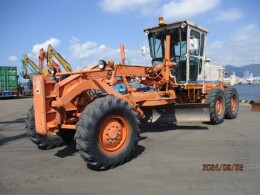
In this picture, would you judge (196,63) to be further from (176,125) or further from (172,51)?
(176,125)

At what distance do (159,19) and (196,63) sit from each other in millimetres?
1928

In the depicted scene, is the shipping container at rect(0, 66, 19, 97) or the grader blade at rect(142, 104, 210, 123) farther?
the shipping container at rect(0, 66, 19, 97)

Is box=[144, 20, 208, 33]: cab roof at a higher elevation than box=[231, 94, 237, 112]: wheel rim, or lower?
higher

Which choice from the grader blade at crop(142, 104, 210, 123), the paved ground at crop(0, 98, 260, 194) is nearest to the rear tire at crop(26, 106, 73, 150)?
the paved ground at crop(0, 98, 260, 194)

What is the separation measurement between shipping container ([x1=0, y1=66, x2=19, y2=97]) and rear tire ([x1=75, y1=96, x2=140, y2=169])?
2683 cm

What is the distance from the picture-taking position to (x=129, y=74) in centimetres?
700

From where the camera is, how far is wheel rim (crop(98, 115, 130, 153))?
5145 mm

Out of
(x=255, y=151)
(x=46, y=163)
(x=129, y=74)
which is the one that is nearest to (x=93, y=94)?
(x=129, y=74)

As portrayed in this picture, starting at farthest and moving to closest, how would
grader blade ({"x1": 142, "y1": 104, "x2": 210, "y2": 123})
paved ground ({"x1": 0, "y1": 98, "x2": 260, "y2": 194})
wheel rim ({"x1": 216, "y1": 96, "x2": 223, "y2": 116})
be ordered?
wheel rim ({"x1": 216, "y1": 96, "x2": 223, "y2": 116})
grader blade ({"x1": 142, "y1": 104, "x2": 210, "y2": 123})
paved ground ({"x1": 0, "y1": 98, "x2": 260, "y2": 194})

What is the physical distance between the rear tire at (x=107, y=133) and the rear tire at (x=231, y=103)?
19.9ft

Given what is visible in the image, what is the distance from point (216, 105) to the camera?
31.2 feet

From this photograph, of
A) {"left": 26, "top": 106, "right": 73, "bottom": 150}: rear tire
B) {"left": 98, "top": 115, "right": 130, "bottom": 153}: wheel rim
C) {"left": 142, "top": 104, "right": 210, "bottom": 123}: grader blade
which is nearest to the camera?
{"left": 98, "top": 115, "right": 130, "bottom": 153}: wheel rim

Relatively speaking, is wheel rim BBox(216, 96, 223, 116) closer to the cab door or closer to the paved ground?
the cab door

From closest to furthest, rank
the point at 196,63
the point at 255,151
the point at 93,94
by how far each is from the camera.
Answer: the point at 255,151 → the point at 93,94 → the point at 196,63
